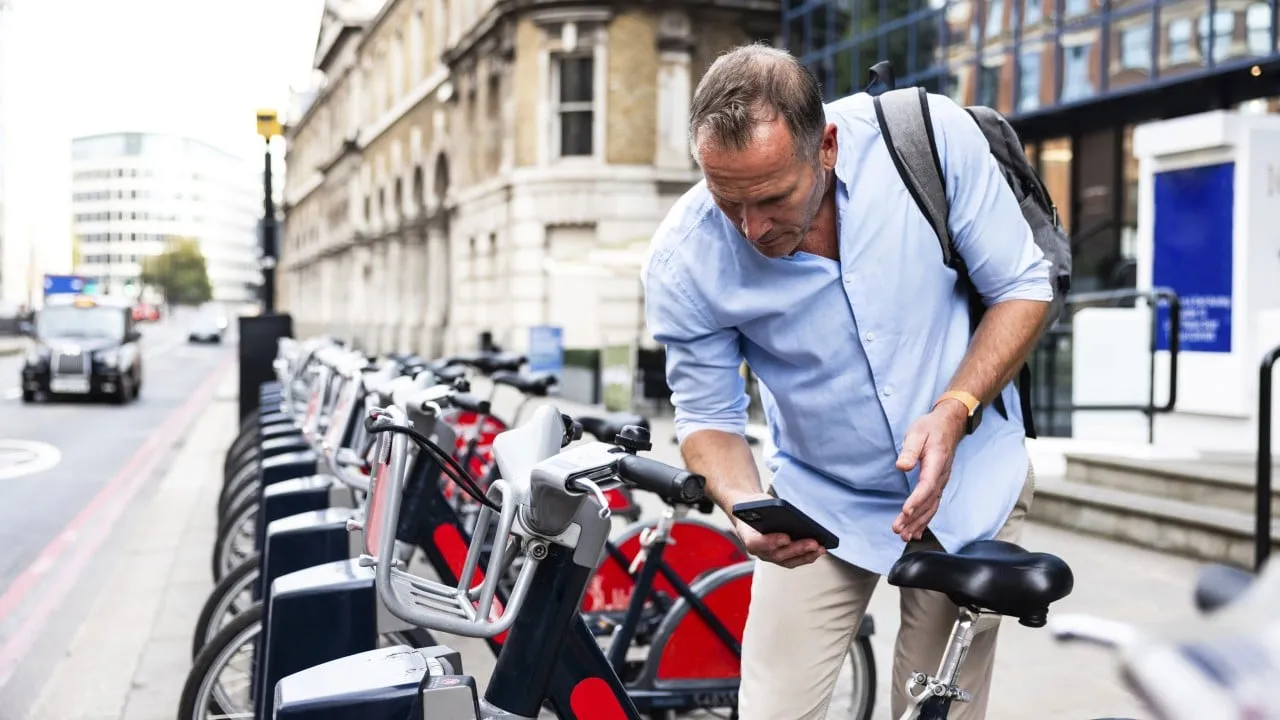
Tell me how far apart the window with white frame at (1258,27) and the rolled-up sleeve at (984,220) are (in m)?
13.1

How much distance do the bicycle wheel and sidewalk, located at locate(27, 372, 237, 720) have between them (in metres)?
2.54

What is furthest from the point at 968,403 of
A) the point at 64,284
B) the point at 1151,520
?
the point at 64,284

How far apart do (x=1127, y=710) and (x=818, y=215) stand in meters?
2.81

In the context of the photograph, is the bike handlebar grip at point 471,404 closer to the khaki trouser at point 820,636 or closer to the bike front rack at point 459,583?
the bike front rack at point 459,583

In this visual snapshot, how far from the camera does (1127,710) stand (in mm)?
4430

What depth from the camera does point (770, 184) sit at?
2.14m

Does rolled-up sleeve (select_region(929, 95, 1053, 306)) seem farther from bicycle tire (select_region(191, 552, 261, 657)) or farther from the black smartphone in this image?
bicycle tire (select_region(191, 552, 261, 657))

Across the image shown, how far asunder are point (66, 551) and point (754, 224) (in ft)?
24.9

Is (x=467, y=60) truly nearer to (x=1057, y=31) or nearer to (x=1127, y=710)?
(x=1057, y=31)

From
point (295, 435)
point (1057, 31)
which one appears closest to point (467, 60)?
point (1057, 31)

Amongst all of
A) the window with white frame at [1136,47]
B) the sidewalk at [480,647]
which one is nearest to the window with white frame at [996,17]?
the window with white frame at [1136,47]

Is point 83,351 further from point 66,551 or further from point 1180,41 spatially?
point 1180,41

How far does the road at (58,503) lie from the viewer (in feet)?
20.8

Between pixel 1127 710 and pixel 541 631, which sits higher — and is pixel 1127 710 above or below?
below
